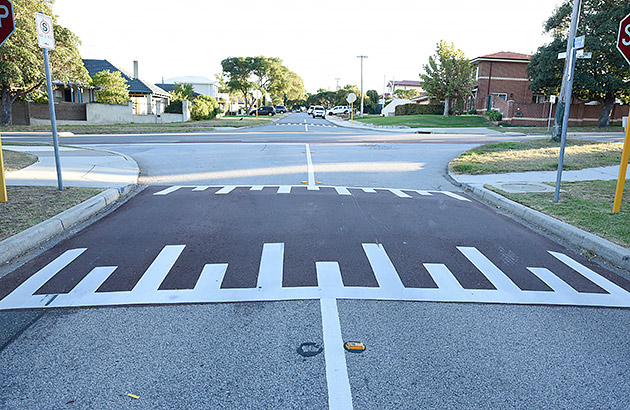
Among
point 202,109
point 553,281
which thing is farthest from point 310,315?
point 202,109

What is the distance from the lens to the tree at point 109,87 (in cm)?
3822

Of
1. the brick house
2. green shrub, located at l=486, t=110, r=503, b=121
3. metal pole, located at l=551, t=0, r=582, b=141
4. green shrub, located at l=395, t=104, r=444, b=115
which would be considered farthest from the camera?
green shrub, located at l=395, t=104, r=444, b=115

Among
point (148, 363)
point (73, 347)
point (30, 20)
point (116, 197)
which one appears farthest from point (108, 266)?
point (30, 20)

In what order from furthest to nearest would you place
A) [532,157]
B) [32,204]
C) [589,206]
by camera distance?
1. [532,157]
2. [589,206]
3. [32,204]

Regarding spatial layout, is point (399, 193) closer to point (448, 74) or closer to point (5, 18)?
point (5, 18)

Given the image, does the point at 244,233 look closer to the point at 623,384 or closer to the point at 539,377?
the point at 539,377

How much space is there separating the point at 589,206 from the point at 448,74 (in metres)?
40.3

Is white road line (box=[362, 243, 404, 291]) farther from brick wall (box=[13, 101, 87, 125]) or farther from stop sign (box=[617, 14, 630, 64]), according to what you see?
brick wall (box=[13, 101, 87, 125])

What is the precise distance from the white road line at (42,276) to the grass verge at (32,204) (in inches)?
37.3

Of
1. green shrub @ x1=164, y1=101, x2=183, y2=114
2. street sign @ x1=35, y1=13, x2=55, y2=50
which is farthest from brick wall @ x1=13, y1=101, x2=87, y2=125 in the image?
street sign @ x1=35, y1=13, x2=55, y2=50

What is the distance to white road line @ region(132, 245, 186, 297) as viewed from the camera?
4668 millimetres

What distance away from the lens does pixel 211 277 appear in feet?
16.3

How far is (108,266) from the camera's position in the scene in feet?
17.3

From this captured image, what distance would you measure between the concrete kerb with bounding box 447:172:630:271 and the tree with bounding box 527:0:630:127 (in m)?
29.3
